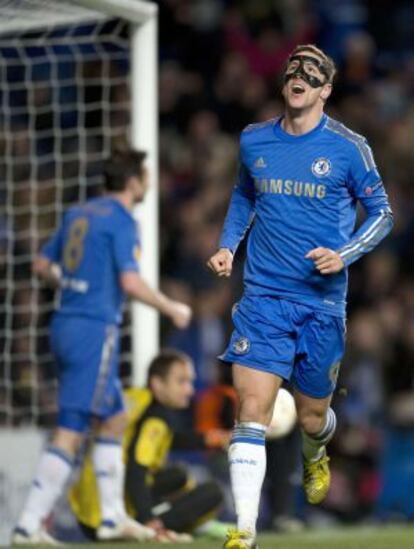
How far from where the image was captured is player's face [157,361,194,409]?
30.3ft

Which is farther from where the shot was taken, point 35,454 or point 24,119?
point 24,119

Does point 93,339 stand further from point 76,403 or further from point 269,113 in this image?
point 269,113

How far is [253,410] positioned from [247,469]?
0.23 metres

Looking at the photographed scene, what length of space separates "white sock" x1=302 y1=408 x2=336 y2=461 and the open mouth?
1.37 m

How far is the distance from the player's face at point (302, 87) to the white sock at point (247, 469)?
4.16ft

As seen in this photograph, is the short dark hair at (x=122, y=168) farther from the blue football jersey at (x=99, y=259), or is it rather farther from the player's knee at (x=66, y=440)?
the player's knee at (x=66, y=440)

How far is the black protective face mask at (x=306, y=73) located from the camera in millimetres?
6746

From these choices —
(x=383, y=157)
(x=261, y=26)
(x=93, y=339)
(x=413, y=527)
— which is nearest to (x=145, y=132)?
(x=93, y=339)

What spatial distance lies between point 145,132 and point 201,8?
5870 mm

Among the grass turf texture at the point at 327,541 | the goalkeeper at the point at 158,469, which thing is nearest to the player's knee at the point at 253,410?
the grass turf texture at the point at 327,541

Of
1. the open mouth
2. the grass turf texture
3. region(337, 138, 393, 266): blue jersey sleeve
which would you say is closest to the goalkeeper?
the grass turf texture

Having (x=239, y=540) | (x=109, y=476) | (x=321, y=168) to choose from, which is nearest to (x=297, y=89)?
(x=321, y=168)

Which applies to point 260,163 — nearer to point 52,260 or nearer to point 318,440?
point 318,440

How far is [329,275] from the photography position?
6.83 meters
